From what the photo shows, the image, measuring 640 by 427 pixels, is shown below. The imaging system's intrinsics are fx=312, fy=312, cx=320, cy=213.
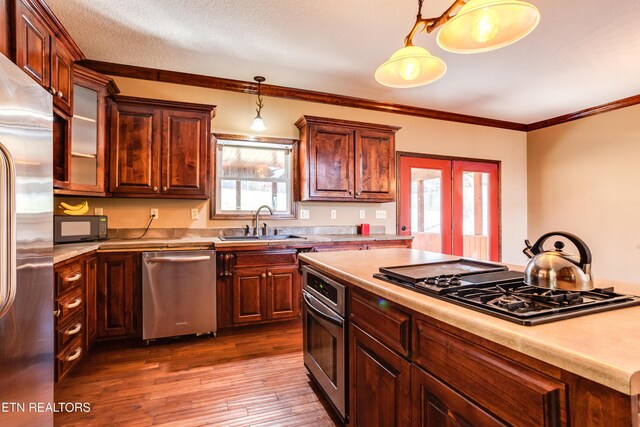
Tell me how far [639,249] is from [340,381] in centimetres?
437

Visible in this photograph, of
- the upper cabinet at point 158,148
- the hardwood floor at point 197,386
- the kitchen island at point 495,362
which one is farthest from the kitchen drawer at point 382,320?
the upper cabinet at point 158,148

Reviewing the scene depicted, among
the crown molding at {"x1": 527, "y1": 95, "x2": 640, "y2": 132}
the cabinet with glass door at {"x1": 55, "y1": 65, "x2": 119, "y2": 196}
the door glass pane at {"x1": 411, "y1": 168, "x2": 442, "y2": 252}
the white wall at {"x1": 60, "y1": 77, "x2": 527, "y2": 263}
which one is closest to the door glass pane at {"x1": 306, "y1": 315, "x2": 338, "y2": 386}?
the white wall at {"x1": 60, "y1": 77, "x2": 527, "y2": 263}

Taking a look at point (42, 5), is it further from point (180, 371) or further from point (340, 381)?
point (340, 381)

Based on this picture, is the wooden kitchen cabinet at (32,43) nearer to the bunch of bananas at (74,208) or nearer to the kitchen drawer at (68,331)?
the bunch of bananas at (74,208)

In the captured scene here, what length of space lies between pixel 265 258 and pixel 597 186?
175 inches

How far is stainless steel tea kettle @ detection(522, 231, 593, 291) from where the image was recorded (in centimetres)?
91

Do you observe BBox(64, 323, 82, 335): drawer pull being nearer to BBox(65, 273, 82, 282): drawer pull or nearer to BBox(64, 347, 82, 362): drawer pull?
BBox(64, 347, 82, 362): drawer pull

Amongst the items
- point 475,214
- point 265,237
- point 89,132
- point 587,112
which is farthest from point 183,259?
point 587,112

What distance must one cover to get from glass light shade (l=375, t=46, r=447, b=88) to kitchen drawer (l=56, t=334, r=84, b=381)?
104 inches

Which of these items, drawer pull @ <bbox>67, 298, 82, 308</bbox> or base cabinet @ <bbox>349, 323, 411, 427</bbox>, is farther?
drawer pull @ <bbox>67, 298, 82, 308</bbox>

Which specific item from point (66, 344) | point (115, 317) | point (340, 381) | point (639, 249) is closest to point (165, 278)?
point (115, 317)

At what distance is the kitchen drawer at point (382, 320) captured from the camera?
1.10 m

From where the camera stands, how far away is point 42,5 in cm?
199

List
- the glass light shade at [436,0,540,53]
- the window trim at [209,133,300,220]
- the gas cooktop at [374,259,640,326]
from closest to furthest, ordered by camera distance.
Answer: the gas cooktop at [374,259,640,326] < the glass light shade at [436,0,540,53] < the window trim at [209,133,300,220]
